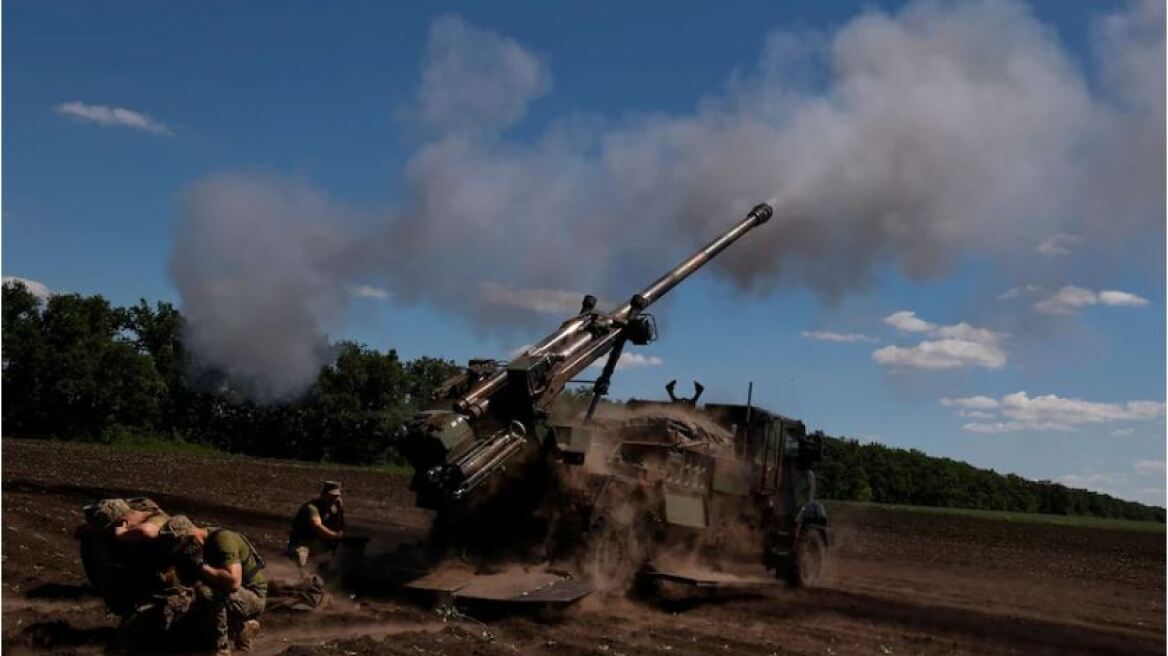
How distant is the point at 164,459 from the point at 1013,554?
97.5ft

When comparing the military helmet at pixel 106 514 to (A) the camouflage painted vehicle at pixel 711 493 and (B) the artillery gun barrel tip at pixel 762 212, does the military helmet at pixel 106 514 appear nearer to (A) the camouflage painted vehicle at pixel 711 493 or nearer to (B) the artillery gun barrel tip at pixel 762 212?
(A) the camouflage painted vehicle at pixel 711 493

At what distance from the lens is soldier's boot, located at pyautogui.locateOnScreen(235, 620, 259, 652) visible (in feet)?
30.9

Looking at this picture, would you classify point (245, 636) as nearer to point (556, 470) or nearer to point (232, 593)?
point (232, 593)

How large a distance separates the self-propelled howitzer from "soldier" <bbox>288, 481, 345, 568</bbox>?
1110 millimetres

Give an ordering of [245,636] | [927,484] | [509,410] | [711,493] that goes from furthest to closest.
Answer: [927,484], [711,493], [509,410], [245,636]

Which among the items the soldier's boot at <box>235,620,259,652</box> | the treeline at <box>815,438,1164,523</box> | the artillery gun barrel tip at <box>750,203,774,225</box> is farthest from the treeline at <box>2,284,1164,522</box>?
the soldier's boot at <box>235,620,259,652</box>

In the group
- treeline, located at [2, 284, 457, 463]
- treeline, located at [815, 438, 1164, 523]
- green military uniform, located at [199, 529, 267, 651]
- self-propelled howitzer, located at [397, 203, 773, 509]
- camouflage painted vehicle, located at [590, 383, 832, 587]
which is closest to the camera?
green military uniform, located at [199, 529, 267, 651]

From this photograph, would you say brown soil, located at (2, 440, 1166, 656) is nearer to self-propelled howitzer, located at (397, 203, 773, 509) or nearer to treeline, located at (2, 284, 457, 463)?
self-propelled howitzer, located at (397, 203, 773, 509)

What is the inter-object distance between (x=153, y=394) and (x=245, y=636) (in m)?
54.7

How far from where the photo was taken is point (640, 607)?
1462cm

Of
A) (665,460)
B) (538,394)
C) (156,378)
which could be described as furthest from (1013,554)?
(156,378)

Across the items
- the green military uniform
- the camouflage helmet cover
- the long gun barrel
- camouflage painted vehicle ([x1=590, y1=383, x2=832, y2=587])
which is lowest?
the green military uniform

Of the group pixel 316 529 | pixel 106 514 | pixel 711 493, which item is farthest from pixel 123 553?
pixel 711 493

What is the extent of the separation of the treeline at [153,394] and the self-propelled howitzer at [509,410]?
40355 millimetres
